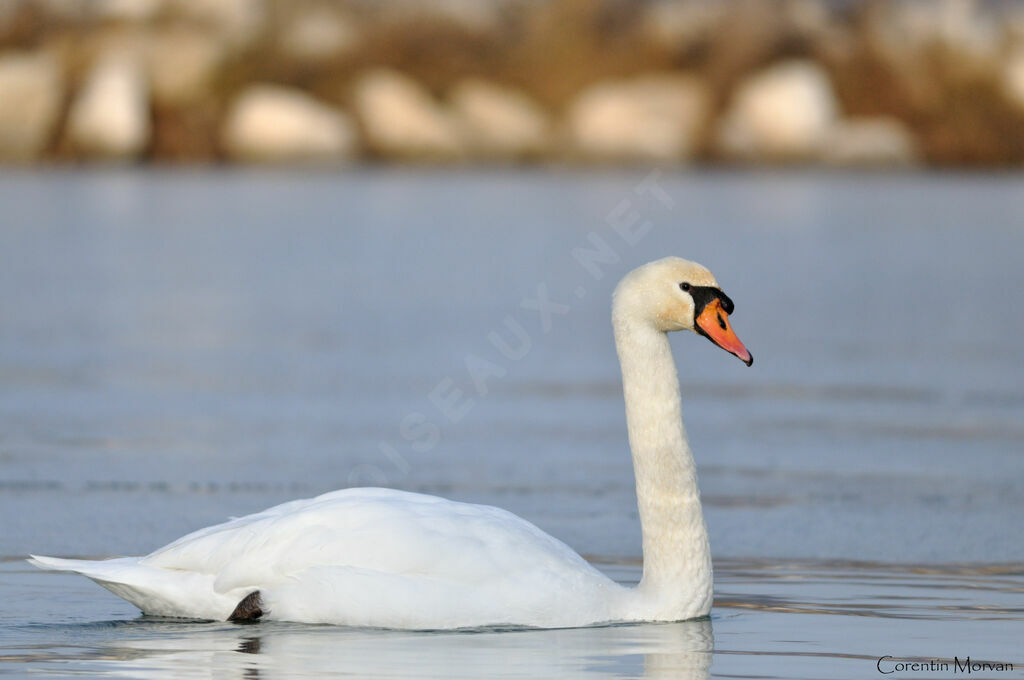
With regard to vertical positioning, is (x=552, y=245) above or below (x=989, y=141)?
below

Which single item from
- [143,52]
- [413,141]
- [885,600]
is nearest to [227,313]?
[885,600]

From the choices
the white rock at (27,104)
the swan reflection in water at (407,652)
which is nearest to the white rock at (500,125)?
the white rock at (27,104)

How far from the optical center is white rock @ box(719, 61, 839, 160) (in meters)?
77.0

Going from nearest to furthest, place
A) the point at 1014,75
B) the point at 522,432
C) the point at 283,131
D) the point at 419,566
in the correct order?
the point at 419,566 < the point at 522,432 < the point at 283,131 < the point at 1014,75

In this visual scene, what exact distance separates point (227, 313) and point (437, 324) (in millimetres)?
2342

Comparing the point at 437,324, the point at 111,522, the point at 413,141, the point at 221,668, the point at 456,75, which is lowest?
the point at 221,668

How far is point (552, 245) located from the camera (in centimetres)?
3006

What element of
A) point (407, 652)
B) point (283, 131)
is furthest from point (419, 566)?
point (283, 131)

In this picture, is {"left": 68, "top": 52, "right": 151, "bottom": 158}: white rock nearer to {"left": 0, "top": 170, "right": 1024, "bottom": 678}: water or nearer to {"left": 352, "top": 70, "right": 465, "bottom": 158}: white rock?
{"left": 352, "top": 70, "right": 465, "bottom": 158}: white rock

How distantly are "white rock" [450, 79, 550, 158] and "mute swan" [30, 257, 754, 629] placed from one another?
6890cm

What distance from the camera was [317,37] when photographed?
92.6m

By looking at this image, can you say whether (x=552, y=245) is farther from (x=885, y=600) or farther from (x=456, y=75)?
(x=456, y=75)

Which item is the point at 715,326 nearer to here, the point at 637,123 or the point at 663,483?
the point at 663,483

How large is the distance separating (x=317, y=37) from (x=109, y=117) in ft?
74.9
